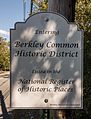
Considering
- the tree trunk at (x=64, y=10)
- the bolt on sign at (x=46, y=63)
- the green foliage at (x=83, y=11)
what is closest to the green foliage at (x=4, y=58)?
the green foliage at (x=83, y=11)

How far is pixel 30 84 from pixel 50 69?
0.26 m

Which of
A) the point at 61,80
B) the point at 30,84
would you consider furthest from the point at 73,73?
the point at 30,84

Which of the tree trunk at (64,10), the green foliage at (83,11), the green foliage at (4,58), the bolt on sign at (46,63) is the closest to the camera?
the bolt on sign at (46,63)

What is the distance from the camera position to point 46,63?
165 inches

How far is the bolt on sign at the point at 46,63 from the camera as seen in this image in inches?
166

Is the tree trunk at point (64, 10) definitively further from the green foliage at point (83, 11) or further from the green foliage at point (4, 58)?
the green foliage at point (4, 58)

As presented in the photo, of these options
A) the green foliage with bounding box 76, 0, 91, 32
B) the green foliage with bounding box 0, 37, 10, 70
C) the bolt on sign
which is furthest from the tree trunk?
the green foliage with bounding box 0, 37, 10, 70

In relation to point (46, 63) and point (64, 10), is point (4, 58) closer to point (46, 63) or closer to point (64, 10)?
point (64, 10)

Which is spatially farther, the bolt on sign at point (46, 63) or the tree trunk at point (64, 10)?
A: the tree trunk at point (64, 10)

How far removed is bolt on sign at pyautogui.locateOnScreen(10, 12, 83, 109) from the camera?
421cm

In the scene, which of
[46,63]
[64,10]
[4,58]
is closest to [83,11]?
[64,10]

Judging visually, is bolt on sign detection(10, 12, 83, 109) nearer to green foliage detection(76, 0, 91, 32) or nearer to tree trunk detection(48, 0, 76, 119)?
tree trunk detection(48, 0, 76, 119)

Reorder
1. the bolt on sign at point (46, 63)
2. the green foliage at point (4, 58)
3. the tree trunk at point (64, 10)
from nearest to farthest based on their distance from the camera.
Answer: the bolt on sign at point (46, 63) → the tree trunk at point (64, 10) → the green foliage at point (4, 58)

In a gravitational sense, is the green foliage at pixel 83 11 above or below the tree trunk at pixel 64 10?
Result: above
